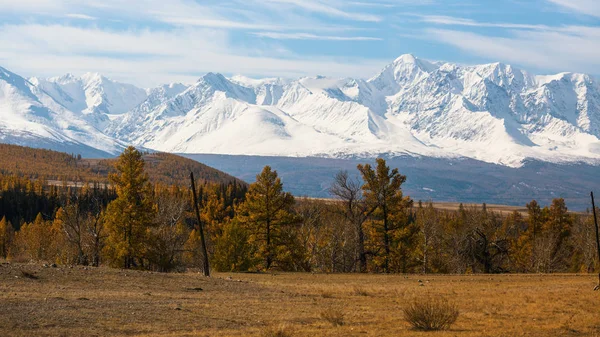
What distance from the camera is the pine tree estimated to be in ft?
191

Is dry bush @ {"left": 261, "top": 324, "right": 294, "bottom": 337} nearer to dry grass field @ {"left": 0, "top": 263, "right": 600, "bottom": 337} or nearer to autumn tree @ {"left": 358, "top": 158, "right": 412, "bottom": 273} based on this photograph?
dry grass field @ {"left": 0, "top": 263, "right": 600, "bottom": 337}

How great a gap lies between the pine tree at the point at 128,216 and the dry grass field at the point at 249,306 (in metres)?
16.2

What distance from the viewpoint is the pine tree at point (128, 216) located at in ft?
191

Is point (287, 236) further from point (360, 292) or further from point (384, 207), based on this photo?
point (360, 292)

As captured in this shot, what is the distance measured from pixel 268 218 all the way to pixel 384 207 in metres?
11.0

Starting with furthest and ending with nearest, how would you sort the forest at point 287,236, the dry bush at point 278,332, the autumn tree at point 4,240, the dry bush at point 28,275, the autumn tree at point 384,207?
1. the autumn tree at point 4,240
2. the autumn tree at point 384,207
3. the forest at point 287,236
4. the dry bush at point 28,275
5. the dry bush at point 278,332

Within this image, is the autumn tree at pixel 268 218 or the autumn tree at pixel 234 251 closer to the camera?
the autumn tree at pixel 234 251

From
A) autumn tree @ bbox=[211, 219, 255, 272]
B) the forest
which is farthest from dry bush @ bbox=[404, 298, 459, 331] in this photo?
autumn tree @ bbox=[211, 219, 255, 272]

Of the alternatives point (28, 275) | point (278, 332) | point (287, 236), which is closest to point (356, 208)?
point (287, 236)

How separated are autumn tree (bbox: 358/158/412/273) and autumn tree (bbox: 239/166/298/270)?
24.7 ft

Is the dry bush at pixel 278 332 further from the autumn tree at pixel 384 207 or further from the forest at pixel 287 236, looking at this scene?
the autumn tree at pixel 384 207

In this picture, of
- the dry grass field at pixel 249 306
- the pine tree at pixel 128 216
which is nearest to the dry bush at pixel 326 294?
the dry grass field at pixel 249 306

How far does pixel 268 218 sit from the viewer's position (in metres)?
64.8

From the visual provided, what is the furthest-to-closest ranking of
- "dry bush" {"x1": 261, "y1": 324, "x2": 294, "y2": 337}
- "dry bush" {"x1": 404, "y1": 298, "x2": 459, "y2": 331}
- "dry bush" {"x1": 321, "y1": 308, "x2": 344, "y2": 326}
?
"dry bush" {"x1": 321, "y1": 308, "x2": 344, "y2": 326}, "dry bush" {"x1": 404, "y1": 298, "x2": 459, "y2": 331}, "dry bush" {"x1": 261, "y1": 324, "x2": 294, "y2": 337}
